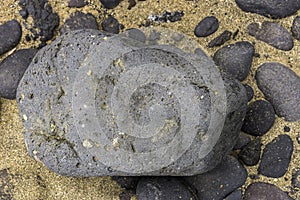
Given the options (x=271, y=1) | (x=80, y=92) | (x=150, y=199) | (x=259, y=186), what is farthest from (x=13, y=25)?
(x=259, y=186)

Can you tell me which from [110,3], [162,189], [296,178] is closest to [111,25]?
[110,3]

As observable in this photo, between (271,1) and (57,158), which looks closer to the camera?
(57,158)

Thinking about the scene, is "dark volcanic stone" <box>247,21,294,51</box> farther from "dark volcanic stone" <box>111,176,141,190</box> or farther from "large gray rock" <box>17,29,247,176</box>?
"dark volcanic stone" <box>111,176,141,190</box>

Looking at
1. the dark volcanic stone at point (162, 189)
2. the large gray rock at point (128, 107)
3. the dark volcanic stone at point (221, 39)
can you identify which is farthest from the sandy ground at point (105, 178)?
the large gray rock at point (128, 107)

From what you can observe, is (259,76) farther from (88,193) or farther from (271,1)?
(88,193)

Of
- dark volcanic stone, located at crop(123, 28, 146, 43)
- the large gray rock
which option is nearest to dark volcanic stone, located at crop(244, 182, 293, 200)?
the large gray rock

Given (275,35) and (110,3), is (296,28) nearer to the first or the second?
(275,35)
